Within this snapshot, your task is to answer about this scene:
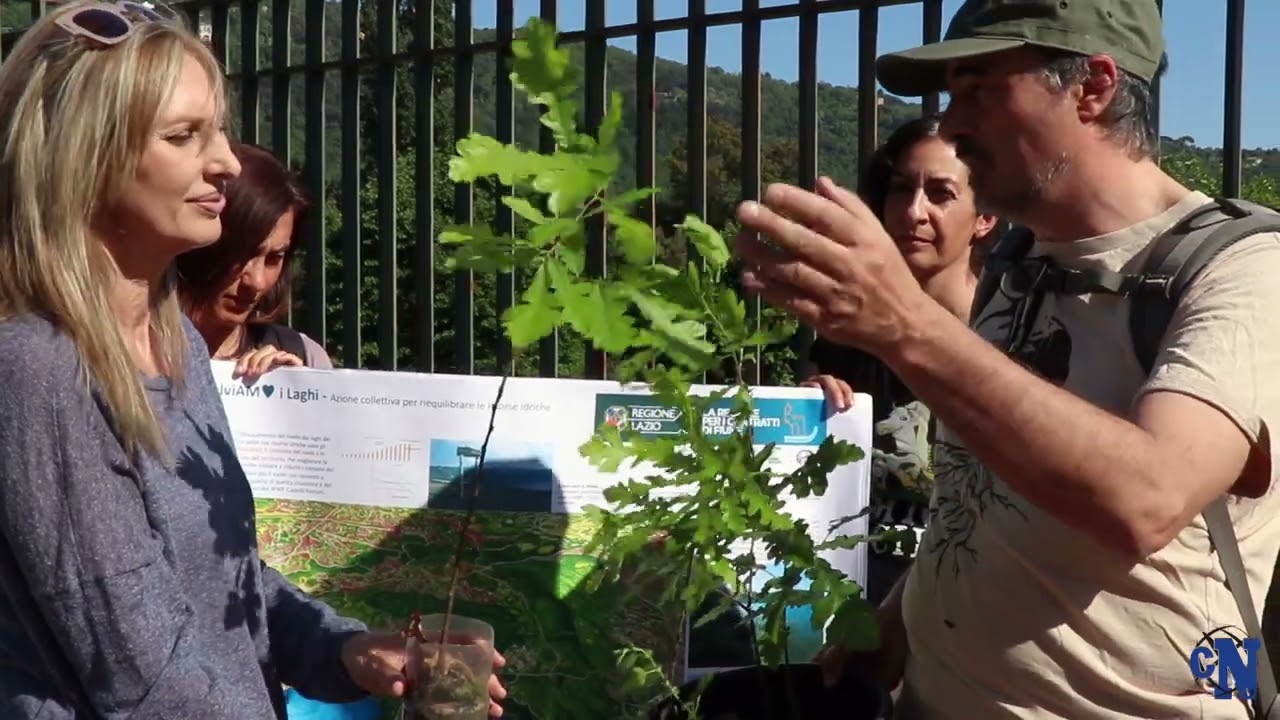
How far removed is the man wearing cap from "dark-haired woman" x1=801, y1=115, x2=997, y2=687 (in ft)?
2.02

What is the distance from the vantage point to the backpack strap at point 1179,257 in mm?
1604

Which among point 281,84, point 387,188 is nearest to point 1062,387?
point 387,188

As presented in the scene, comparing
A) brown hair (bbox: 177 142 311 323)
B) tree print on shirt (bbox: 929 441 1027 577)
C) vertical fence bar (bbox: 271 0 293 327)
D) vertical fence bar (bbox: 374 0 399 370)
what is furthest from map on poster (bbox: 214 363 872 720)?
vertical fence bar (bbox: 271 0 293 327)

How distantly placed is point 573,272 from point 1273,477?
0.87 meters

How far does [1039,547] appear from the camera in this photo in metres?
1.71

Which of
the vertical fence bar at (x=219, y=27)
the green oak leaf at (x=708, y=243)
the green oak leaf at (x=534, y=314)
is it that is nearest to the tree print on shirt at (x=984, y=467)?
the green oak leaf at (x=708, y=243)

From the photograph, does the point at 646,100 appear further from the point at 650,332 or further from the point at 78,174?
the point at 650,332

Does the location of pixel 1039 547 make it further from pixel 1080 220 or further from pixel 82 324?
pixel 82 324

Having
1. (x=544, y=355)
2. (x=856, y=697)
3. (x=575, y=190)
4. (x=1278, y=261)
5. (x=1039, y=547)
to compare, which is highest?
(x=575, y=190)

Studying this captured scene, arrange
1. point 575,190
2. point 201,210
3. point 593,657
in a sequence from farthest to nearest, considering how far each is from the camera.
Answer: point 593,657
point 201,210
point 575,190

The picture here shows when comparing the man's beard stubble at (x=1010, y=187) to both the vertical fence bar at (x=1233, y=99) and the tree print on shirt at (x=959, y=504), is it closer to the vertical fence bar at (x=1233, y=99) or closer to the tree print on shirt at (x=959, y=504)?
the tree print on shirt at (x=959, y=504)

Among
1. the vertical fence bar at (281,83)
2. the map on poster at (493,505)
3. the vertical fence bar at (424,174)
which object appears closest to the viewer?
the map on poster at (493,505)

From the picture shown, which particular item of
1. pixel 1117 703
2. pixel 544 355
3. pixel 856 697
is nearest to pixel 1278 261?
pixel 1117 703

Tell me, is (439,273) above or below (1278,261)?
below
